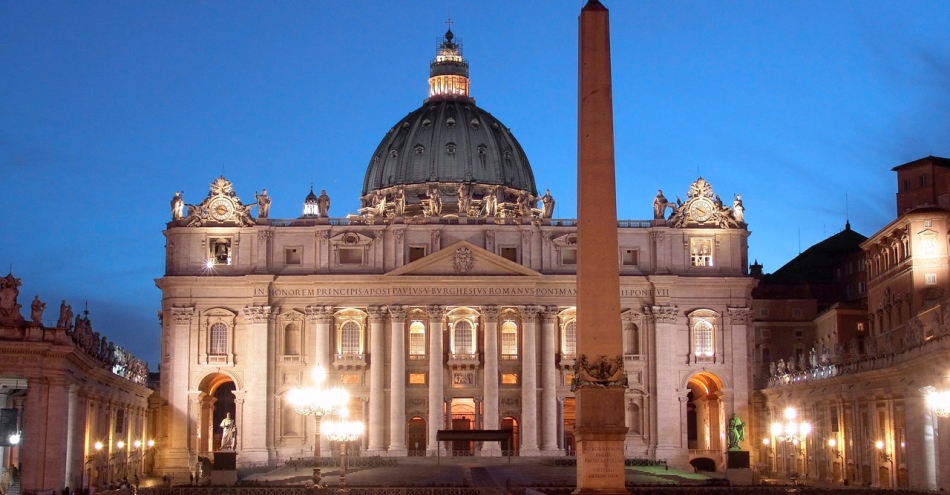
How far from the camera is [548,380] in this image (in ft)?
337

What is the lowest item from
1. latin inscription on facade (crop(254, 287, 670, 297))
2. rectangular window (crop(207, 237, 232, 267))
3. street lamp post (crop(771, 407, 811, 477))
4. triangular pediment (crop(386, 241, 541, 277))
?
street lamp post (crop(771, 407, 811, 477))

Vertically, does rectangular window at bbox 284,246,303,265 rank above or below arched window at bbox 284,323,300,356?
above

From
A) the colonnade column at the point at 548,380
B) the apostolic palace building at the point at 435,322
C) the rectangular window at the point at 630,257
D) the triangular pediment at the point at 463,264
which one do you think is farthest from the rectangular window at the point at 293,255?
the rectangular window at the point at 630,257

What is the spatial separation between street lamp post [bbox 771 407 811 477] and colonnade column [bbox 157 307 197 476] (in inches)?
1527

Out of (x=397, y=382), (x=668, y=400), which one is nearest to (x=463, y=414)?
(x=397, y=382)

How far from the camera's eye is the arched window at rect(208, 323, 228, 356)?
340ft

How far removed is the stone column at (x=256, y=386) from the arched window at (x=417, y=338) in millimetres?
9876

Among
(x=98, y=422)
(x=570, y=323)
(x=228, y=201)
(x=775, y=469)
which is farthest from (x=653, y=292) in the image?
(x=98, y=422)

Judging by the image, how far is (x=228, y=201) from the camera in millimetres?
104812

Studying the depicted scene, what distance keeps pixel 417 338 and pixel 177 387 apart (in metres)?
16.9

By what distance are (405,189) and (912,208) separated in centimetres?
5792

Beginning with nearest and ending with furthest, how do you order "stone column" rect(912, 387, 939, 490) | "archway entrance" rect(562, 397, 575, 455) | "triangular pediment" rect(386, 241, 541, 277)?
"stone column" rect(912, 387, 939, 490), "triangular pediment" rect(386, 241, 541, 277), "archway entrance" rect(562, 397, 575, 455)

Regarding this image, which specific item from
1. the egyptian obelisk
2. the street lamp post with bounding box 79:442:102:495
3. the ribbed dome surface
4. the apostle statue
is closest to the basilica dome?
the ribbed dome surface

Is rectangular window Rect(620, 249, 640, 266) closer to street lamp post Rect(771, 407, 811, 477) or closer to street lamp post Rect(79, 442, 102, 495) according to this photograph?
street lamp post Rect(771, 407, 811, 477)
